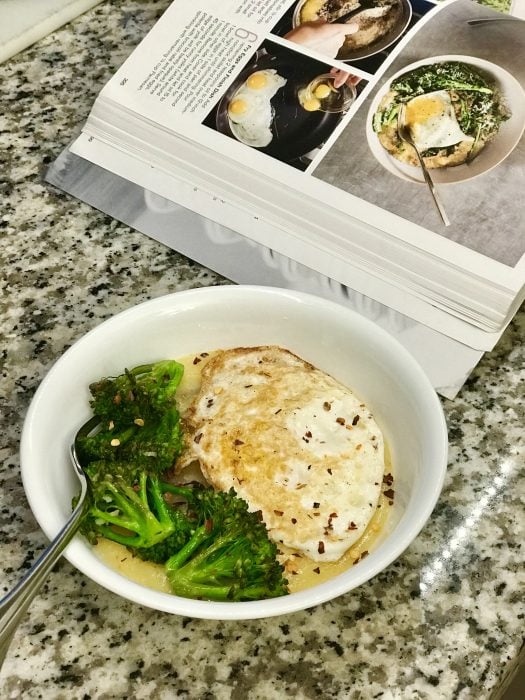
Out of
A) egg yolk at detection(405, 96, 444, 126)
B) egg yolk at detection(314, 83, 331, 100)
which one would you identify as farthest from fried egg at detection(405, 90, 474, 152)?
egg yolk at detection(314, 83, 331, 100)

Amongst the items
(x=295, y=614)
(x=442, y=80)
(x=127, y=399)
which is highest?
(x=442, y=80)

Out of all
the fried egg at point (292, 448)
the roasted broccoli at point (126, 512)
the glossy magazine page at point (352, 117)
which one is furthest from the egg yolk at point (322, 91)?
the roasted broccoli at point (126, 512)

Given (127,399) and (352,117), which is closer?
(127,399)

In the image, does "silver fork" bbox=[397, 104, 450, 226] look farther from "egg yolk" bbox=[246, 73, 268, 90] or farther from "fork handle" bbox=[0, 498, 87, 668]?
"fork handle" bbox=[0, 498, 87, 668]

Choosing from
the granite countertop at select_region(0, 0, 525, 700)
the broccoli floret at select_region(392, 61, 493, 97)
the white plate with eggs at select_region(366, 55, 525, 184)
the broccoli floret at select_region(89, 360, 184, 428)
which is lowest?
the granite countertop at select_region(0, 0, 525, 700)

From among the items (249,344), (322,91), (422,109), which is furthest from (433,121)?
(249,344)

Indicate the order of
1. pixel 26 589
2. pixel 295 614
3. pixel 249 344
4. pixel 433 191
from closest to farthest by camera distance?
pixel 26 589 < pixel 295 614 < pixel 249 344 < pixel 433 191

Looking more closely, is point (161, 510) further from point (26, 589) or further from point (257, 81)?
point (257, 81)
